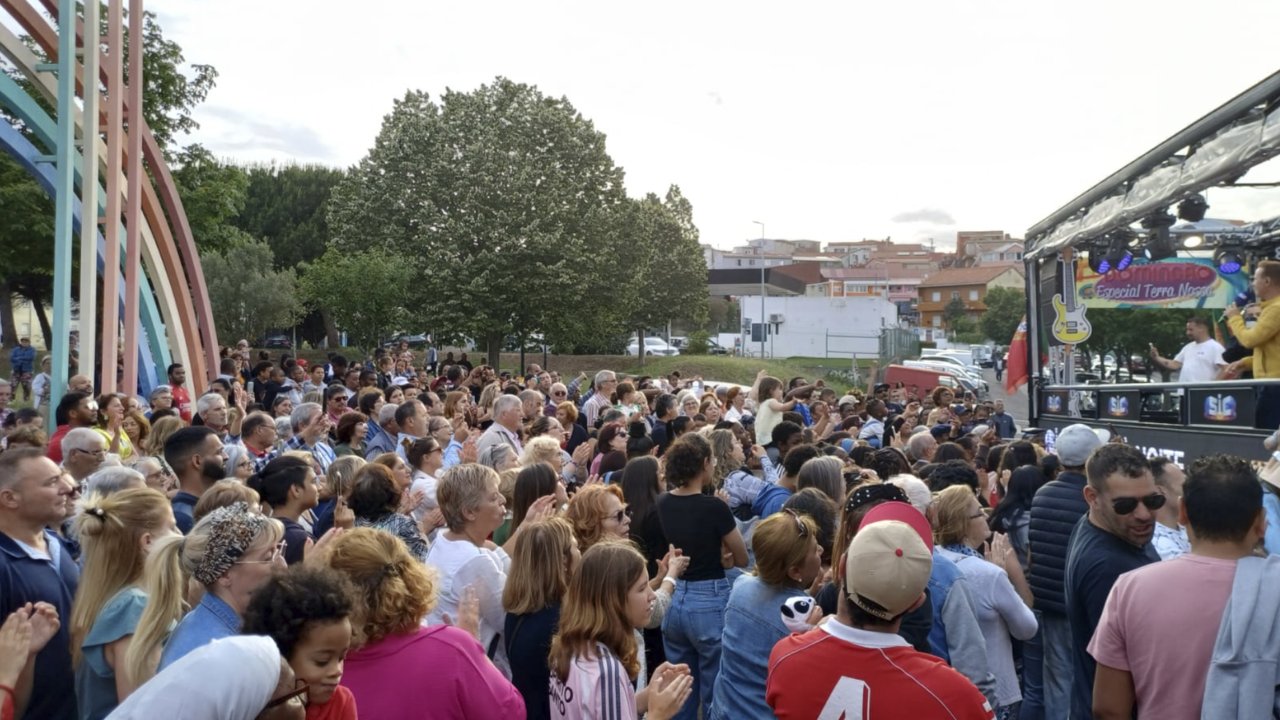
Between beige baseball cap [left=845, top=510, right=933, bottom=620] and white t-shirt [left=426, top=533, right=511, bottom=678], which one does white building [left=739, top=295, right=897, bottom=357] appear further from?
beige baseball cap [left=845, top=510, right=933, bottom=620]

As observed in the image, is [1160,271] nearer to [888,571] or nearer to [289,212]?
[888,571]

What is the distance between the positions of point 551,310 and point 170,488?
105 feet

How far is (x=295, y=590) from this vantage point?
2863 millimetres

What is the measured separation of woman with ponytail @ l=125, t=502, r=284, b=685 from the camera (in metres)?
3.53

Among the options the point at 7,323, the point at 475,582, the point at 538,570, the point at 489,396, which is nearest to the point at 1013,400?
the point at 489,396

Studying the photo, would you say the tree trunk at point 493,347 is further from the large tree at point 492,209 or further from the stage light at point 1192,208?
the stage light at point 1192,208

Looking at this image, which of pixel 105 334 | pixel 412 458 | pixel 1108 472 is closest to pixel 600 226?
pixel 105 334

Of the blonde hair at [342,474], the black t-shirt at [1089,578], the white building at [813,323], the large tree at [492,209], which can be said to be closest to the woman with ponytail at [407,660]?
the black t-shirt at [1089,578]

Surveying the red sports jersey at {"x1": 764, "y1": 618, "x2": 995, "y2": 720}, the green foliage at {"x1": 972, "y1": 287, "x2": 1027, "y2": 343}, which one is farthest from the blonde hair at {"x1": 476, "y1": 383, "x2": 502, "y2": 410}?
the green foliage at {"x1": 972, "y1": 287, "x2": 1027, "y2": 343}

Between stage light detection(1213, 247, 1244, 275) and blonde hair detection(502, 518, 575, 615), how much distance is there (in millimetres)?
10355

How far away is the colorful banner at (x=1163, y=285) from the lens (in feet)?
43.9

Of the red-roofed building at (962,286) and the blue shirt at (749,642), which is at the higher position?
the red-roofed building at (962,286)

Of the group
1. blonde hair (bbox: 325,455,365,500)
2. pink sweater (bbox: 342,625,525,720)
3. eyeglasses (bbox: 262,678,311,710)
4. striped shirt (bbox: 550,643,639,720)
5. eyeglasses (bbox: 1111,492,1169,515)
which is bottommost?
striped shirt (bbox: 550,643,639,720)

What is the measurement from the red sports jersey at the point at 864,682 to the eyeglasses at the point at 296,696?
132 cm
